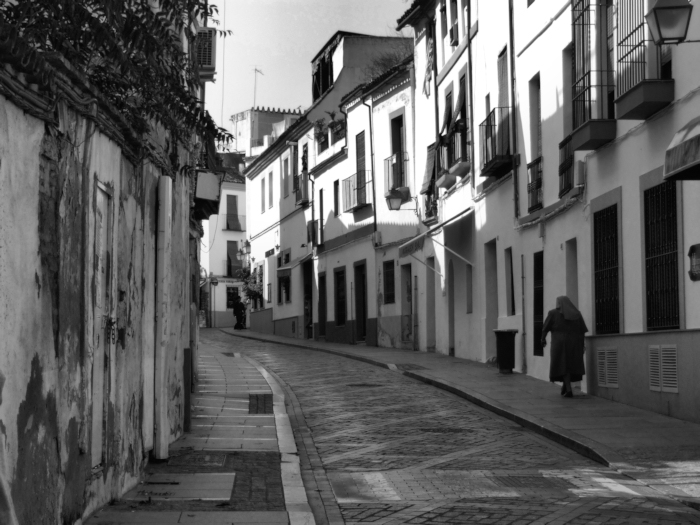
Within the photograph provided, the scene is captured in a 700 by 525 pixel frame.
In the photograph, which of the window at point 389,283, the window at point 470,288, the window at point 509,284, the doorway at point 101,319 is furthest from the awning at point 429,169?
the doorway at point 101,319

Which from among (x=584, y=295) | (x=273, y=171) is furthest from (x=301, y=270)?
(x=584, y=295)

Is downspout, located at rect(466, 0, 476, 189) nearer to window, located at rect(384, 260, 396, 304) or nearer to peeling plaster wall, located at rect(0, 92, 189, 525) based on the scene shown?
window, located at rect(384, 260, 396, 304)

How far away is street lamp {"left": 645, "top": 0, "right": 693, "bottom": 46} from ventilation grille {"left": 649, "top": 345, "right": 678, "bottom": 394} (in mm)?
3587

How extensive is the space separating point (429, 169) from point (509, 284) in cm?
644

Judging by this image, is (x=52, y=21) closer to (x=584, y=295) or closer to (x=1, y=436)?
(x=1, y=436)

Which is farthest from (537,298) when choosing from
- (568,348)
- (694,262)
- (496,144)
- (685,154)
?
(685,154)

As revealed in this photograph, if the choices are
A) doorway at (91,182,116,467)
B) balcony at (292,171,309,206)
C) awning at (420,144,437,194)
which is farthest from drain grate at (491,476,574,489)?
balcony at (292,171,309,206)

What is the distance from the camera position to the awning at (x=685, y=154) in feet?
31.6

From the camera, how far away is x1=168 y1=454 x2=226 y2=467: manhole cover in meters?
9.37

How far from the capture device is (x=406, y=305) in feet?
92.3

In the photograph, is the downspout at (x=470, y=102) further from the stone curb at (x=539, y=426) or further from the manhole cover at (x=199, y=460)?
the manhole cover at (x=199, y=460)

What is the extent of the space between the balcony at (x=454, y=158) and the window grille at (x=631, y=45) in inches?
362

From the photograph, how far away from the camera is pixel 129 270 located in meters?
8.09

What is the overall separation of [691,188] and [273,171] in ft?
108
